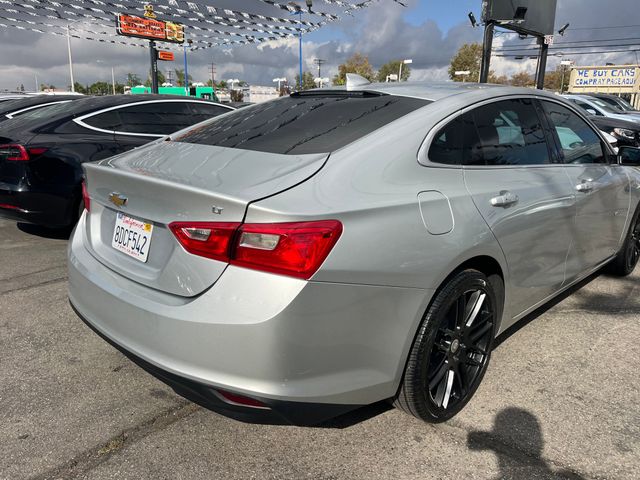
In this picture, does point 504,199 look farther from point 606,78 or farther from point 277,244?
point 606,78

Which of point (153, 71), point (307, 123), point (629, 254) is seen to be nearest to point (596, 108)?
point (629, 254)

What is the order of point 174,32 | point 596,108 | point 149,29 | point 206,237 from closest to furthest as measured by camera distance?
point 206,237
point 596,108
point 149,29
point 174,32

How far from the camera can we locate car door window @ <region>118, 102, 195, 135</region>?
589 centimetres

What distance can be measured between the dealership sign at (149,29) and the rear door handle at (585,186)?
30978 mm

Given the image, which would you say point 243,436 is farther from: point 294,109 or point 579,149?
point 579,149

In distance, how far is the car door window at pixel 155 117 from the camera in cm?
589

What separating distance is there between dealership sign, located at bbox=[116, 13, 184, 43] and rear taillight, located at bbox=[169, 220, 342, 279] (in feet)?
104

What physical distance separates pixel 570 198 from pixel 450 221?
1.34 meters

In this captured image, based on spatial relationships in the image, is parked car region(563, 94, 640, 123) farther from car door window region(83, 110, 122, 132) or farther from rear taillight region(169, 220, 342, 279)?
rear taillight region(169, 220, 342, 279)

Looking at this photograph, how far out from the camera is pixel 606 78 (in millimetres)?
50281

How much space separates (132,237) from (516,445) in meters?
1.96

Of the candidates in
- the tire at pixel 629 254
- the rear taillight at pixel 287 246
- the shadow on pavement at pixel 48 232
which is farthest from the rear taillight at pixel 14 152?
the tire at pixel 629 254

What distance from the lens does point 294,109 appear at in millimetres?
2910

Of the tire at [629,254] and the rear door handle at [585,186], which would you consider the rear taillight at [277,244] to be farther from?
the tire at [629,254]
